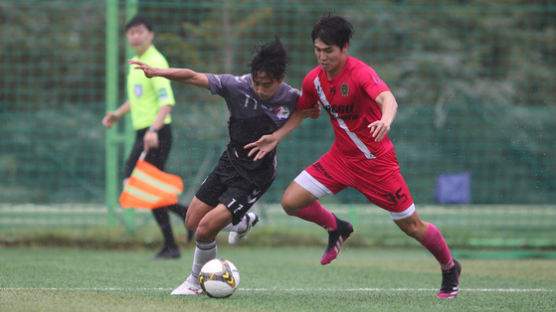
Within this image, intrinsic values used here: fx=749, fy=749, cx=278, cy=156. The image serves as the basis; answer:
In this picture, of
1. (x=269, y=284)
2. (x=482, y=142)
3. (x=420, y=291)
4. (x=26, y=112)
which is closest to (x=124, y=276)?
(x=269, y=284)

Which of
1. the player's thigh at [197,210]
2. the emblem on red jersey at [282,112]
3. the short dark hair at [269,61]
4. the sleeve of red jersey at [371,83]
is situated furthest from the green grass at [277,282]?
the short dark hair at [269,61]

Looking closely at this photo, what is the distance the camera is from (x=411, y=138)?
9.76 m

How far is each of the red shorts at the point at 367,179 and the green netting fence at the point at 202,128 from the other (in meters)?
3.65

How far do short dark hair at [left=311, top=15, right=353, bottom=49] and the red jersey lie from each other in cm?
18

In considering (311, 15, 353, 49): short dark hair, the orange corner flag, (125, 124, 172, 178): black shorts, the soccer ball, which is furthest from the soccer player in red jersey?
(125, 124, 172, 178): black shorts

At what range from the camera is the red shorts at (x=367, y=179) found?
515cm

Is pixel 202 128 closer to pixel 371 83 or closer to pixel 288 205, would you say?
pixel 288 205

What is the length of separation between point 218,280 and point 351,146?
132 cm

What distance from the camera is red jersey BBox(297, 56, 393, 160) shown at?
5031 mm

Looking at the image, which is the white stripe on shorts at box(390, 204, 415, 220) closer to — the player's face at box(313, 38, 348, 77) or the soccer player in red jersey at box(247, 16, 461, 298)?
the soccer player in red jersey at box(247, 16, 461, 298)

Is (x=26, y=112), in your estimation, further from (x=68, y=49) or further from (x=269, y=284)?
(x=269, y=284)

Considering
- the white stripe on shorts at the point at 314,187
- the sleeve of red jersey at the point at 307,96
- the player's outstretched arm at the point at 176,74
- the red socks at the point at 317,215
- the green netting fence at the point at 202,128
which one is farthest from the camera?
the green netting fence at the point at 202,128

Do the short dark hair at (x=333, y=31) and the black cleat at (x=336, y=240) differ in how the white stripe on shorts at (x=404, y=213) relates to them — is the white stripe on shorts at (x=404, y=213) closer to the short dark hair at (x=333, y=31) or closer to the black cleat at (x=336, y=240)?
the black cleat at (x=336, y=240)

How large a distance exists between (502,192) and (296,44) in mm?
3458
